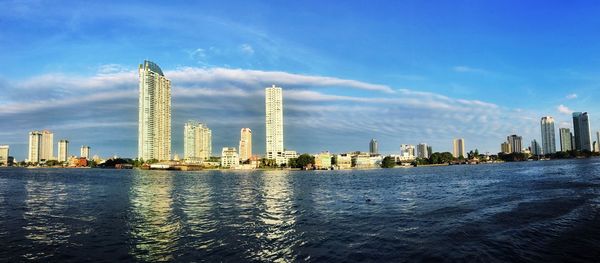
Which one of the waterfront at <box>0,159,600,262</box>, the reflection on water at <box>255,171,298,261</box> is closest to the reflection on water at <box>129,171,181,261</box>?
the waterfront at <box>0,159,600,262</box>

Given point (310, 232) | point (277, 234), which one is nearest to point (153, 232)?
point (277, 234)

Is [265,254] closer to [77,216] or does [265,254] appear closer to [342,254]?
[342,254]

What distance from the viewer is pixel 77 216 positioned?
36.6 metres

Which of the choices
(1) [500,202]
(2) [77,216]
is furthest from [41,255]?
(1) [500,202]

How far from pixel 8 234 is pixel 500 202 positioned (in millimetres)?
48148

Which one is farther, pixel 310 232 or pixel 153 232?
pixel 153 232

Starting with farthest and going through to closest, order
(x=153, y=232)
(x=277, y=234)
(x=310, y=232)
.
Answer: (x=153, y=232)
(x=310, y=232)
(x=277, y=234)

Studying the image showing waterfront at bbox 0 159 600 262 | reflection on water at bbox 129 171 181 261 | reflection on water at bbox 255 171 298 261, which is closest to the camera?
waterfront at bbox 0 159 600 262

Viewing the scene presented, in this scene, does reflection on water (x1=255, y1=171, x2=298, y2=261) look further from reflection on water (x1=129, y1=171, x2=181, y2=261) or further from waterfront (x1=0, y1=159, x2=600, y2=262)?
reflection on water (x1=129, y1=171, x2=181, y2=261)

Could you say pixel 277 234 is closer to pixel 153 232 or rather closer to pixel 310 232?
pixel 310 232

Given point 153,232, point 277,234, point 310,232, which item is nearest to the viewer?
point 277,234

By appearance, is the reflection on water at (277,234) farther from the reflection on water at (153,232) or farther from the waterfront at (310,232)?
the reflection on water at (153,232)

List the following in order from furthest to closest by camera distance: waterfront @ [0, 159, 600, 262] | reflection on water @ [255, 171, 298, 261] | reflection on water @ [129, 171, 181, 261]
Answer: reflection on water @ [129, 171, 181, 261], reflection on water @ [255, 171, 298, 261], waterfront @ [0, 159, 600, 262]

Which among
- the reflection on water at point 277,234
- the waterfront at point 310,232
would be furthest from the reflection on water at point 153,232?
the reflection on water at point 277,234
